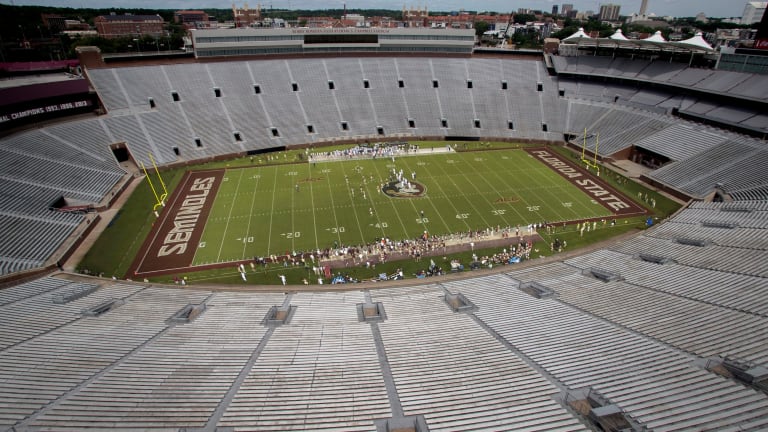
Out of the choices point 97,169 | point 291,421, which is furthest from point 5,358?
point 97,169

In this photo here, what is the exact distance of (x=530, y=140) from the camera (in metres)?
46.2

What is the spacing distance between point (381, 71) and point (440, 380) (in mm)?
47915

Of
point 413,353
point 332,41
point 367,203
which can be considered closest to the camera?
point 413,353

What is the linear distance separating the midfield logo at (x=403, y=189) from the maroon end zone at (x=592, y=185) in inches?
517

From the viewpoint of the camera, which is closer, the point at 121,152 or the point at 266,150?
the point at 121,152

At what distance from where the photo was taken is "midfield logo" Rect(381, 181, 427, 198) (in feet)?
107

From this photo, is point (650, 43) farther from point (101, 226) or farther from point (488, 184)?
point (101, 226)

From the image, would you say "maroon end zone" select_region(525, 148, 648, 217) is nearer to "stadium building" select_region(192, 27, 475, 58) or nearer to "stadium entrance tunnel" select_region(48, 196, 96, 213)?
"stadium building" select_region(192, 27, 475, 58)

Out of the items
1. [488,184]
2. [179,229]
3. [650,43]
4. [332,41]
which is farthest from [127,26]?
[650,43]

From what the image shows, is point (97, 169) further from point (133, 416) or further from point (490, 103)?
point (490, 103)

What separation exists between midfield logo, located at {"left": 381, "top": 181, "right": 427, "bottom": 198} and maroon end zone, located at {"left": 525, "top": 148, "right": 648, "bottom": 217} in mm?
13142

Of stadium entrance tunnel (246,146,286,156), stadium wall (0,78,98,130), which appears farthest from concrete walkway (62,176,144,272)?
stadium entrance tunnel (246,146,286,156)

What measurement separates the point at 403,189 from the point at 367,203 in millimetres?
3778

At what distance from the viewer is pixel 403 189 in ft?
110
